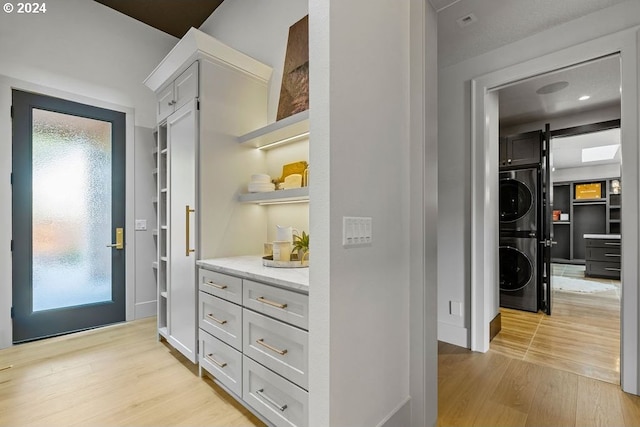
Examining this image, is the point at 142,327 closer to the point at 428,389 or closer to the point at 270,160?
the point at 270,160

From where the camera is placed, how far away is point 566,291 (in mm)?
4957

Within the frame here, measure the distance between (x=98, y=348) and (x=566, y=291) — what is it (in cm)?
643

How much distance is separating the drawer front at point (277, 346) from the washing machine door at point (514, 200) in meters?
3.58

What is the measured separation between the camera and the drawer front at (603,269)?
5.84m

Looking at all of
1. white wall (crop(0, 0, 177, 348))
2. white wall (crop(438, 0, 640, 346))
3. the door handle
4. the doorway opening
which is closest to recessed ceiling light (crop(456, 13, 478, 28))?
white wall (crop(438, 0, 640, 346))

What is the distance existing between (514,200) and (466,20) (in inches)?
96.8

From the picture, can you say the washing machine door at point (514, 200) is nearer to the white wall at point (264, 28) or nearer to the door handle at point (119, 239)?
the white wall at point (264, 28)

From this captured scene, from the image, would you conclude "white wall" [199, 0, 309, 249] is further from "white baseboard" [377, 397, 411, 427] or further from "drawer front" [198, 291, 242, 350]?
"white baseboard" [377, 397, 411, 427]

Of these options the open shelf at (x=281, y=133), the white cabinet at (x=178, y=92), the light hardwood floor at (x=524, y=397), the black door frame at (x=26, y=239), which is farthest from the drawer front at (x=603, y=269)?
the black door frame at (x=26, y=239)

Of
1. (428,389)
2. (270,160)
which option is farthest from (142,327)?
(428,389)

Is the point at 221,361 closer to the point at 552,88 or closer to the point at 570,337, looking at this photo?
the point at 570,337

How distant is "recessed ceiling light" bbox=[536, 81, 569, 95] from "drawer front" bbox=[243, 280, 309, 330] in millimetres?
3736

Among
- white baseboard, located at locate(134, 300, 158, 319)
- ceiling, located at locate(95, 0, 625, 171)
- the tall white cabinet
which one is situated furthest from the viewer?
white baseboard, located at locate(134, 300, 158, 319)

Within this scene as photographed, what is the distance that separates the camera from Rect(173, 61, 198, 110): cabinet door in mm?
2342
